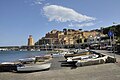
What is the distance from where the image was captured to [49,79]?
23156 millimetres

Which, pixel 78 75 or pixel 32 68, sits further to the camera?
pixel 32 68

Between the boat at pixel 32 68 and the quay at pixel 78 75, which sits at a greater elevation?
the boat at pixel 32 68

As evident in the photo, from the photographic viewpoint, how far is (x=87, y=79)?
21.5m

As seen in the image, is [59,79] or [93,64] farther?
[93,64]

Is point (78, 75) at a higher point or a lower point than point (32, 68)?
Result: lower

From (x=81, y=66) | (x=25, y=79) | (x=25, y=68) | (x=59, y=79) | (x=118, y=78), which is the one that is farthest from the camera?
(x=81, y=66)

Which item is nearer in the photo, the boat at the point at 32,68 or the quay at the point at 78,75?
the quay at the point at 78,75

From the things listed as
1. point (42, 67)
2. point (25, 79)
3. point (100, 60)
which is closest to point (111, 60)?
point (100, 60)

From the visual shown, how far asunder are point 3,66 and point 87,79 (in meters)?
15.8

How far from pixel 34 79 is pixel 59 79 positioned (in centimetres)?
270

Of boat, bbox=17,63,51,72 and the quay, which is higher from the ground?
boat, bbox=17,63,51,72

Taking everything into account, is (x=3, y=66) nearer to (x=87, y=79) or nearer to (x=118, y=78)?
(x=87, y=79)

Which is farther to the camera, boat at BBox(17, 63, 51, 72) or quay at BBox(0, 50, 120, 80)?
boat at BBox(17, 63, 51, 72)

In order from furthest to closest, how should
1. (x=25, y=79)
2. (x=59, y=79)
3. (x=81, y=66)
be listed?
1. (x=81, y=66)
2. (x=25, y=79)
3. (x=59, y=79)
